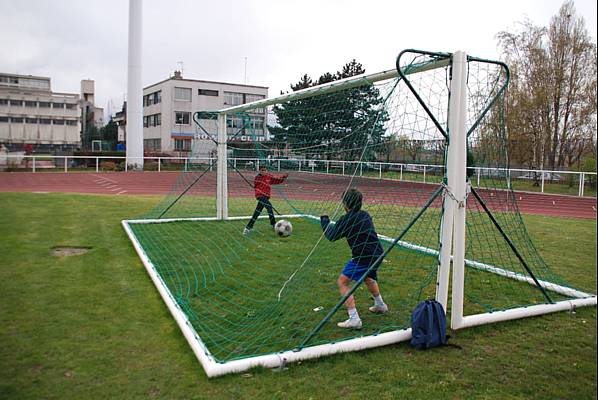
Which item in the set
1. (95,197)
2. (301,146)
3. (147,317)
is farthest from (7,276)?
(95,197)

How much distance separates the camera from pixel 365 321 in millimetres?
5156

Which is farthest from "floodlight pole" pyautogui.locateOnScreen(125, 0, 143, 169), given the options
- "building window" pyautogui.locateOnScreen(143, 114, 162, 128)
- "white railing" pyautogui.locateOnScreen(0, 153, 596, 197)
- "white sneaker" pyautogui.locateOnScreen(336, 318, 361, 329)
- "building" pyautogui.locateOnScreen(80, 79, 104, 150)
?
"building" pyautogui.locateOnScreen(80, 79, 104, 150)

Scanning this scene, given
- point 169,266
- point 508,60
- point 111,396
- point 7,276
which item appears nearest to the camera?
point 111,396

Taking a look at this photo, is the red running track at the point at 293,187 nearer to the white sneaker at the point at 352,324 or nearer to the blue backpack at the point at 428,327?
the white sneaker at the point at 352,324

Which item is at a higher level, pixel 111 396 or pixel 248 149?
pixel 248 149

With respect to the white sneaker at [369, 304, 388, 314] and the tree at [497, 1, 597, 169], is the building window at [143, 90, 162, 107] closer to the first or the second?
the tree at [497, 1, 597, 169]

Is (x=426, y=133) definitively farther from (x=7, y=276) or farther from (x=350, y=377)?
(x=7, y=276)

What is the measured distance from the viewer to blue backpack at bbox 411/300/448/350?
14.8ft

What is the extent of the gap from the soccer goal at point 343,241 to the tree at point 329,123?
1.3 inches

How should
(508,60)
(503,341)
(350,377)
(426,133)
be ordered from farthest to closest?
1. (508,60)
2. (426,133)
3. (503,341)
4. (350,377)

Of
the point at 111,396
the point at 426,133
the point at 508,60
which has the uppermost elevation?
the point at 508,60

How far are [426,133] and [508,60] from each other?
25.0 metres

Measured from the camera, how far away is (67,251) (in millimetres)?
8164

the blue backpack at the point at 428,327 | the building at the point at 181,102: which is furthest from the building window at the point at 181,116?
the blue backpack at the point at 428,327
